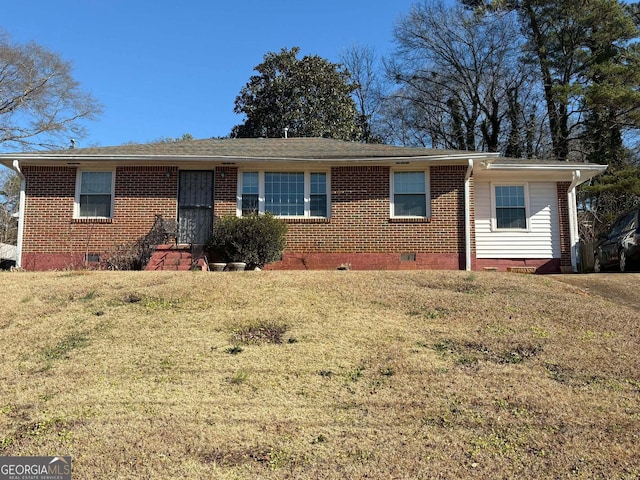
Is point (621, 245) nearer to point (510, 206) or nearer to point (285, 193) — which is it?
point (510, 206)

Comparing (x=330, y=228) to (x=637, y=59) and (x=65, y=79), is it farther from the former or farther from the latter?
(x=65, y=79)

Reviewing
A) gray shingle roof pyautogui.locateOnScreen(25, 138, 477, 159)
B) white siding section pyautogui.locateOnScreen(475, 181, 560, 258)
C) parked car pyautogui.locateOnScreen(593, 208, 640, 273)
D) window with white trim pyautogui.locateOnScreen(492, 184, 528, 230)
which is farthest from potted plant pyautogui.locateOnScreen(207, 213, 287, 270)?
parked car pyautogui.locateOnScreen(593, 208, 640, 273)

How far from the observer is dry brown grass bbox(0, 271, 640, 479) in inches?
163

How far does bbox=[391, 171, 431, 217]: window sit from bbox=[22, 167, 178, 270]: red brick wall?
220 inches

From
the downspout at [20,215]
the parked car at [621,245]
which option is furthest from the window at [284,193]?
the parked car at [621,245]

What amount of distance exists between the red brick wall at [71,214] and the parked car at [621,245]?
10738 mm

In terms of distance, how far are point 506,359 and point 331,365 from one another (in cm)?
196

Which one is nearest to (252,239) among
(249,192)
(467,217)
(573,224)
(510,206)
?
(249,192)

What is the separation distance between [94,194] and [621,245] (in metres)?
12.8

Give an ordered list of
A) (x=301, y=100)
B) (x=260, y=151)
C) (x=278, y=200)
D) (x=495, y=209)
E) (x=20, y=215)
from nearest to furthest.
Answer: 1. (x=20, y=215)
2. (x=278, y=200)
3. (x=260, y=151)
4. (x=495, y=209)
5. (x=301, y=100)

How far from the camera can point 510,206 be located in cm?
1502

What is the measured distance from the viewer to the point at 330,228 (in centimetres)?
1384

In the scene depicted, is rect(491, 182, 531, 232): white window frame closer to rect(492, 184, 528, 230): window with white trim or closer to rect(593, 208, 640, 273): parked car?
rect(492, 184, 528, 230): window with white trim

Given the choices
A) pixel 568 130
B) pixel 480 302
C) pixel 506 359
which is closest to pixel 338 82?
pixel 568 130
